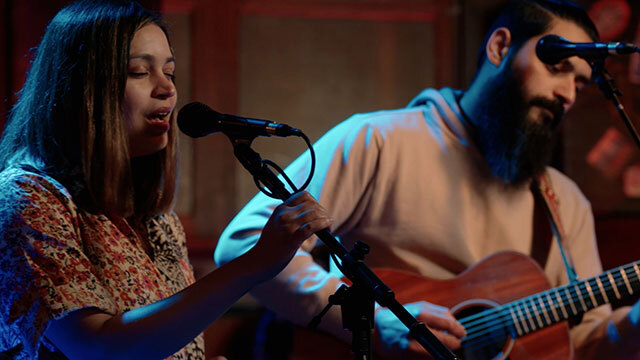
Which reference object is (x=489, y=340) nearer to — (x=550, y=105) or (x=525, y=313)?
(x=525, y=313)

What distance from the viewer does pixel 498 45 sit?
279cm

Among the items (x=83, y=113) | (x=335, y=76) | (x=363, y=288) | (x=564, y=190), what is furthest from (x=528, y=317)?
(x=335, y=76)

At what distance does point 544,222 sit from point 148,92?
1786 mm

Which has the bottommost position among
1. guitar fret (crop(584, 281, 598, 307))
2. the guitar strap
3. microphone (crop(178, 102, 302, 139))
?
guitar fret (crop(584, 281, 598, 307))

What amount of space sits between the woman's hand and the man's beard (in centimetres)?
146

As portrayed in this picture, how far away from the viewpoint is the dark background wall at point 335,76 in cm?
373

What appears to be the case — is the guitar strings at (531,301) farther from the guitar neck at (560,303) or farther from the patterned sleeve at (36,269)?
the patterned sleeve at (36,269)

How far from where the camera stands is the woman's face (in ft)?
5.49

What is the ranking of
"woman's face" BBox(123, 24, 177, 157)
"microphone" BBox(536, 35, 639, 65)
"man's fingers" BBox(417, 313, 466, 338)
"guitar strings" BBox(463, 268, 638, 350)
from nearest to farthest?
"woman's face" BBox(123, 24, 177, 157), "microphone" BBox(536, 35, 639, 65), "man's fingers" BBox(417, 313, 466, 338), "guitar strings" BBox(463, 268, 638, 350)

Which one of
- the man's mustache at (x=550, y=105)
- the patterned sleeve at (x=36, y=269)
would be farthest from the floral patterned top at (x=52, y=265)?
the man's mustache at (x=550, y=105)

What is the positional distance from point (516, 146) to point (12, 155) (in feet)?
5.89

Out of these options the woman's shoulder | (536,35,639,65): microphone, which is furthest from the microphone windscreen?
(536,35,639,65): microphone

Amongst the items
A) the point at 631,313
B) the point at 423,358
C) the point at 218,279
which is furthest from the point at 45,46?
the point at 631,313

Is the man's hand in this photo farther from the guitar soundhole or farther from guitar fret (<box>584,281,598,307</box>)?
guitar fret (<box>584,281,598,307</box>)
